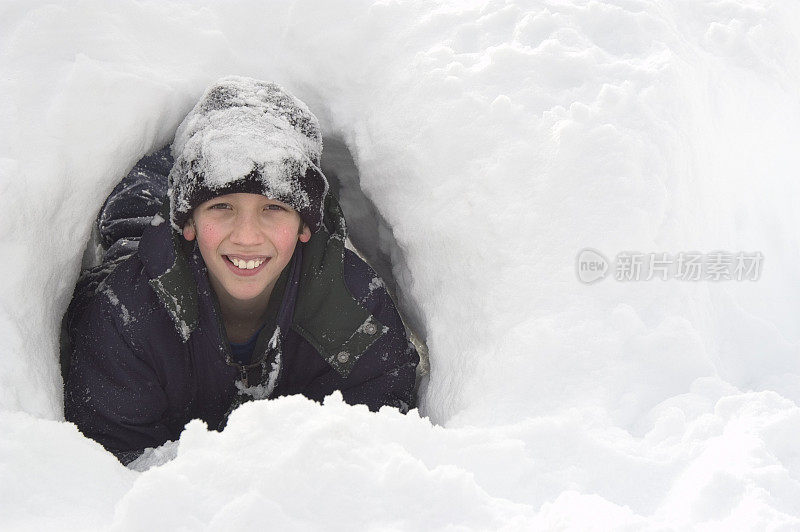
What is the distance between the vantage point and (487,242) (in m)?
1.68

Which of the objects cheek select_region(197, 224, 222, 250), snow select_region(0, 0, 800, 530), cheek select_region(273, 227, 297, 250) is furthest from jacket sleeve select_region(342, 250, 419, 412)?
cheek select_region(197, 224, 222, 250)

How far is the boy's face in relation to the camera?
1743mm

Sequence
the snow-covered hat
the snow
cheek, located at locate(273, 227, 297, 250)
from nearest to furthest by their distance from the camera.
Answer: the snow, the snow-covered hat, cheek, located at locate(273, 227, 297, 250)

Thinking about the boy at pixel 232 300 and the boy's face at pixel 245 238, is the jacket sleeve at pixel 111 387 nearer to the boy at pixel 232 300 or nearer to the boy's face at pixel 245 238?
the boy at pixel 232 300

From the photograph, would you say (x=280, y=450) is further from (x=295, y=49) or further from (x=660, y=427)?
(x=295, y=49)

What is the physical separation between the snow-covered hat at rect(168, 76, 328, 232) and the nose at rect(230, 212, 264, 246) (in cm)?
9

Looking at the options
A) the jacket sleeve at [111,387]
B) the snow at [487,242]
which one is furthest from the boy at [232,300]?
the snow at [487,242]

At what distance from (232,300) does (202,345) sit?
14cm

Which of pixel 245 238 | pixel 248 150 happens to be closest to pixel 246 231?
pixel 245 238

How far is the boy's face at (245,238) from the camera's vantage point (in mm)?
1743

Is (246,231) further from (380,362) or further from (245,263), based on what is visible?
(380,362)

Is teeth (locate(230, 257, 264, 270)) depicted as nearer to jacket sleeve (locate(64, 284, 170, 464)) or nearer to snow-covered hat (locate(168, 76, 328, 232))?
snow-covered hat (locate(168, 76, 328, 232))

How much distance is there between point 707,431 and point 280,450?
0.75m

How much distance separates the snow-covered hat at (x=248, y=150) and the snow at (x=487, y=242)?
0.15m
